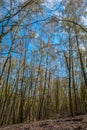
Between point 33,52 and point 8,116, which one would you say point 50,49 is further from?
point 8,116

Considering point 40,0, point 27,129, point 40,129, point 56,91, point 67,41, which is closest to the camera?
point 40,0

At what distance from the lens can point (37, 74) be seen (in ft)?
56.5

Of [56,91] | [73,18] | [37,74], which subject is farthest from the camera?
[56,91]

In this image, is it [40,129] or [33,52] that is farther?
[33,52]

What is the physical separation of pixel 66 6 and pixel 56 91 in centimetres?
1188

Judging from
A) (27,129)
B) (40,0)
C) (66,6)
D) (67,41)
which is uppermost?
(66,6)

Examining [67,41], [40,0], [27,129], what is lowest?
[27,129]

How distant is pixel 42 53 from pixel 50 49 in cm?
97

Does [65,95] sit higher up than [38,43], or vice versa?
[38,43]

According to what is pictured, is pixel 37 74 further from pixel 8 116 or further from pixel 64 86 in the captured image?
pixel 64 86

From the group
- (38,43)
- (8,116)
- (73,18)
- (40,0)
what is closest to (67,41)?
(73,18)

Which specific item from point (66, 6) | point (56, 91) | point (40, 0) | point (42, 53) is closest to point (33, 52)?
point (42, 53)

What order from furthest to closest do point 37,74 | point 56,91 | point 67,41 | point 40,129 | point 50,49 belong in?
1. point 56,91
2. point 37,74
3. point 50,49
4. point 67,41
5. point 40,129

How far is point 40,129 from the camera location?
247 inches
